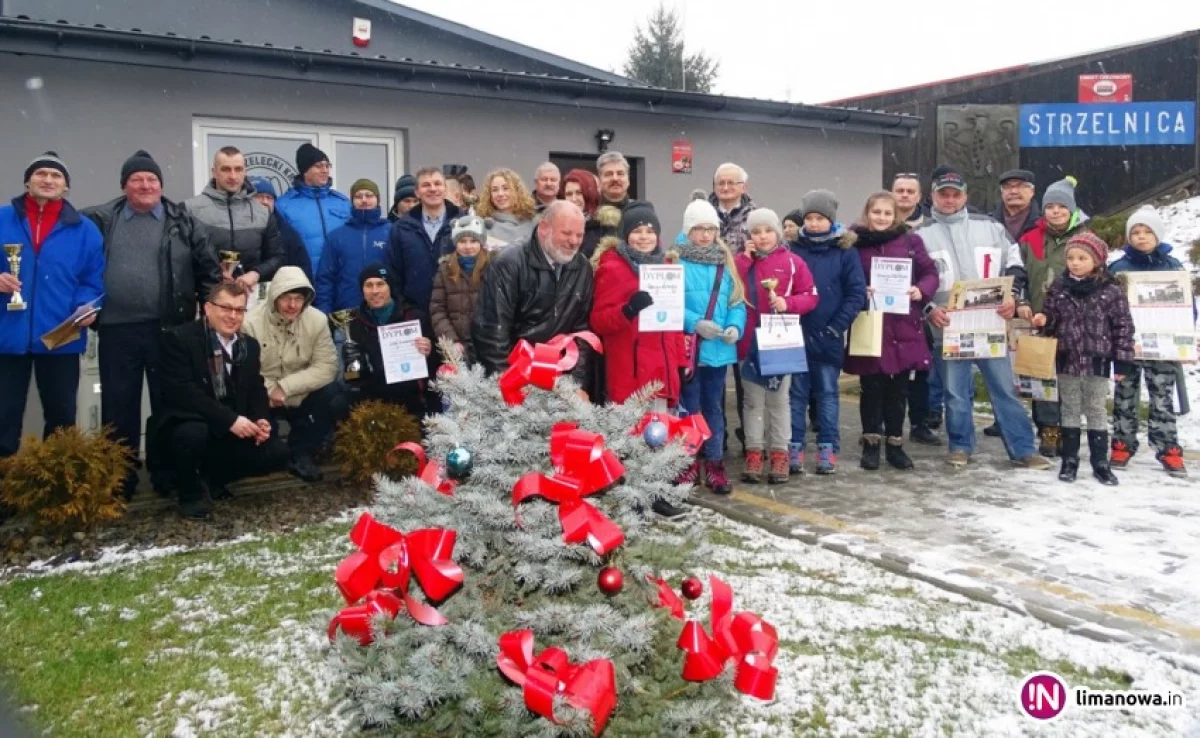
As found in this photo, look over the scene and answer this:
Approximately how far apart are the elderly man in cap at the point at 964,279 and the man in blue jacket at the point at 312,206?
4.74 m

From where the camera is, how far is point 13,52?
7.44m

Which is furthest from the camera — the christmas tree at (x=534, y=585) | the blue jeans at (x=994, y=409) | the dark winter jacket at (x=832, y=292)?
the blue jeans at (x=994, y=409)

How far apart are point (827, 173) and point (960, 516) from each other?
8200mm

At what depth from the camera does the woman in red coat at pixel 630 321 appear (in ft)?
19.5

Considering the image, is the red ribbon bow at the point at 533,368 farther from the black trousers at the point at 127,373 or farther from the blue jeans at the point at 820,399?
the blue jeans at the point at 820,399

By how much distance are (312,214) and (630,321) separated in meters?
3.02

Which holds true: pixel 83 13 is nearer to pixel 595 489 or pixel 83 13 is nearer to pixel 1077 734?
pixel 595 489

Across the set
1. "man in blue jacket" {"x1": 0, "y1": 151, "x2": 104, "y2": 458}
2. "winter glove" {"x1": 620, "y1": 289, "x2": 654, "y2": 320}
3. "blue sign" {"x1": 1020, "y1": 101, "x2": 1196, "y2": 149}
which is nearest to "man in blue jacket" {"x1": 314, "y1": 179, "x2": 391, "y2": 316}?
"man in blue jacket" {"x1": 0, "y1": 151, "x2": 104, "y2": 458}

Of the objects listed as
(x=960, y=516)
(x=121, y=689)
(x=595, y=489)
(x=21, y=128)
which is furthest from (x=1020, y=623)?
(x=21, y=128)

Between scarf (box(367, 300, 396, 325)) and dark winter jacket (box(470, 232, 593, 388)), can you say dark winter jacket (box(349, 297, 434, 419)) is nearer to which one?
scarf (box(367, 300, 396, 325))

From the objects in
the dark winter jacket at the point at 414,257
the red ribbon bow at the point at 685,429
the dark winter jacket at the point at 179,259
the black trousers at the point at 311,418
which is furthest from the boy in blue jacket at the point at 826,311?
the dark winter jacket at the point at 179,259

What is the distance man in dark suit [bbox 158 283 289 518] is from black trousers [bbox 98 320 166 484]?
0.23 metres

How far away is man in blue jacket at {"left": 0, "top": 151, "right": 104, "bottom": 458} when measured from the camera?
5.72 m

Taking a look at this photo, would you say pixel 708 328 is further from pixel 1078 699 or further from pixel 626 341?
pixel 1078 699
